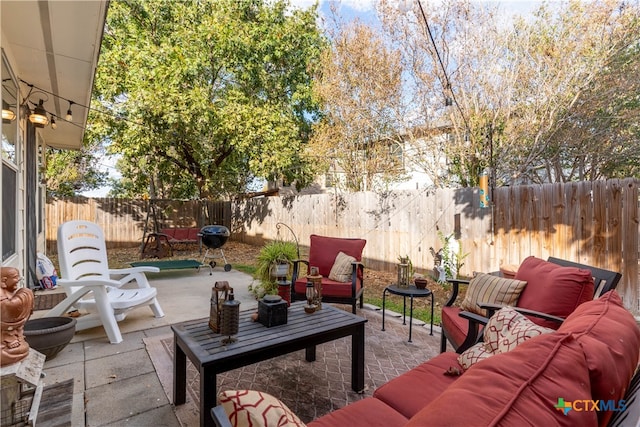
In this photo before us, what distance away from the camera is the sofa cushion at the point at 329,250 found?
4.35m

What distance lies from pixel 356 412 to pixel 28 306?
2138mm

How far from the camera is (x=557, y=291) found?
2.21 meters

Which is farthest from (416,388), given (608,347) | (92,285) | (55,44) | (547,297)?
(55,44)

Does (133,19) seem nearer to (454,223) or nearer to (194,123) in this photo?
(194,123)

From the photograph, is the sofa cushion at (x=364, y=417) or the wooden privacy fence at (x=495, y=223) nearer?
the sofa cushion at (x=364, y=417)

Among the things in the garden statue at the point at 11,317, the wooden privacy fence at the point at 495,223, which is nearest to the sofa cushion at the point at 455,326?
the wooden privacy fence at the point at 495,223

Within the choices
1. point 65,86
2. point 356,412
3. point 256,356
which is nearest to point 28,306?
point 256,356

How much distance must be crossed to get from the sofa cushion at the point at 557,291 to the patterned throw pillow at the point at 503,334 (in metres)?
0.65

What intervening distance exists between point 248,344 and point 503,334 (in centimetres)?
143

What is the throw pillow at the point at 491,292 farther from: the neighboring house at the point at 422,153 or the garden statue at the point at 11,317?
the neighboring house at the point at 422,153

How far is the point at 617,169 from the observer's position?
859 cm

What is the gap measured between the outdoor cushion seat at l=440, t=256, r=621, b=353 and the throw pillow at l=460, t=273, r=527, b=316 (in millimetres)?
53

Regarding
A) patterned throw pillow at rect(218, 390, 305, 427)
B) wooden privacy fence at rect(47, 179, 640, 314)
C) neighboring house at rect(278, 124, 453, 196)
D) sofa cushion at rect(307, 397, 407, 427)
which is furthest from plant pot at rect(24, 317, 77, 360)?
neighboring house at rect(278, 124, 453, 196)

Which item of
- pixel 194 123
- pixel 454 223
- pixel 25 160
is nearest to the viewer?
pixel 25 160
